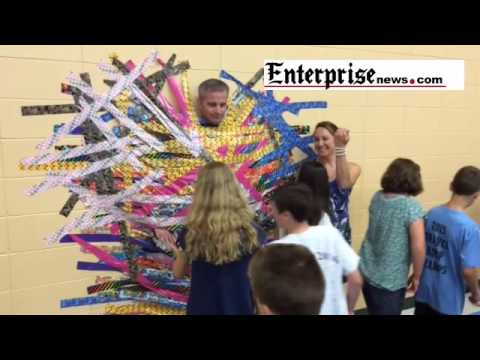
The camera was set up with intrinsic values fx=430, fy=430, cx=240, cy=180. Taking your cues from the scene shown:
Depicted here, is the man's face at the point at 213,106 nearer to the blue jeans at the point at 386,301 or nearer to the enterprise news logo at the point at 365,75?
the enterprise news logo at the point at 365,75

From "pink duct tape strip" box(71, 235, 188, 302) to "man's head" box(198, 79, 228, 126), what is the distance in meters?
0.80

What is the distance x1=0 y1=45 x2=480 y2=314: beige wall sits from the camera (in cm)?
181

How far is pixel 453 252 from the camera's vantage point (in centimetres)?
185

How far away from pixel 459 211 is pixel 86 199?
165 cm

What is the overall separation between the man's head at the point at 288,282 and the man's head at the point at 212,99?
1.04m

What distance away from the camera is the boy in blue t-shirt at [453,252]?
180 centimetres

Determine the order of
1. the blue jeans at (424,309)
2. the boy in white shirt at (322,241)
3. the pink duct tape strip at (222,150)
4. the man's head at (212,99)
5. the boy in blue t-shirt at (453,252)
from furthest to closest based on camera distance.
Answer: the pink duct tape strip at (222,150) < the man's head at (212,99) < the blue jeans at (424,309) < the boy in blue t-shirt at (453,252) < the boy in white shirt at (322,241)

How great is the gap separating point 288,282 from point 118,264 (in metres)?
1.15

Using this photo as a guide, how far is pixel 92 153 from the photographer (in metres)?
1.94

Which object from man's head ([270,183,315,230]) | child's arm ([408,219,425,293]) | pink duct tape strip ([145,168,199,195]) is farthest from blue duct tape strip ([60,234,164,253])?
child's arm ([408,219,425,293])

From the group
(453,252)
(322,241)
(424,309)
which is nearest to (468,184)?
(453,252)

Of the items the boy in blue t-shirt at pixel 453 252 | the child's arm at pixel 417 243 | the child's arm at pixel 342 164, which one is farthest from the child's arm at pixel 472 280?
the child's arm at pixel 342 164

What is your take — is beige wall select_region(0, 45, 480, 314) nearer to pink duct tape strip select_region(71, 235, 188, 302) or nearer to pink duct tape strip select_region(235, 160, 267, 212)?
pink duct tape strip select_region(71, 235, 188, 302)

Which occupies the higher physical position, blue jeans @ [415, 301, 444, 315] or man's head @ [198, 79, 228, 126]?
man's head @ [198, 79, 228, 126]
